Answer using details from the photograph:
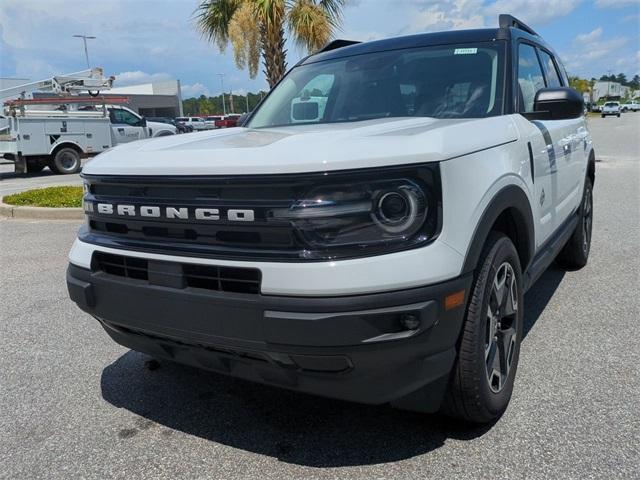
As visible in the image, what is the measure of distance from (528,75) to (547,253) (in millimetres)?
1133

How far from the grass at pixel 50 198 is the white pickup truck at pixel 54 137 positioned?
5.88 meters

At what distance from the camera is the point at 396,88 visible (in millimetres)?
3467

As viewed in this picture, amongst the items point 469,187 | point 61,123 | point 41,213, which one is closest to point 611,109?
point 61,123

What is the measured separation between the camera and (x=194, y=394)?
3053 mm

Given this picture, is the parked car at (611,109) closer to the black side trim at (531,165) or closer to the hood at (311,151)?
the black side trim at (531,165)

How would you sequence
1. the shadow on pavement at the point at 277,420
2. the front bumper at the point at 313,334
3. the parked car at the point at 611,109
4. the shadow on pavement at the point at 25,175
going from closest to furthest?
the front bumper at the point at 313,334 < the shadow on pavement at the point at 277,420 < the shadow on pavement at the point at 25,175 < the parked car at the point at 611,109

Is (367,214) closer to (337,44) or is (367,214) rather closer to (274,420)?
(274,420)

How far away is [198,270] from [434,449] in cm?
127

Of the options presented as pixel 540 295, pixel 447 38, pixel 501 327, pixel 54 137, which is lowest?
pixel 540 295

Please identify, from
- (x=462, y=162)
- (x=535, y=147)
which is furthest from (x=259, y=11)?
(x=462, y=162)

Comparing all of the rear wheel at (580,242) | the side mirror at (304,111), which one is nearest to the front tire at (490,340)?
the side mirror at (304,111)

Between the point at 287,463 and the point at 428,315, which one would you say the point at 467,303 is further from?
the point at 287,463

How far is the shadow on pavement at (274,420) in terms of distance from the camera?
249 cm

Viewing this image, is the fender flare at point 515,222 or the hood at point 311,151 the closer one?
the hood at point 311,151
